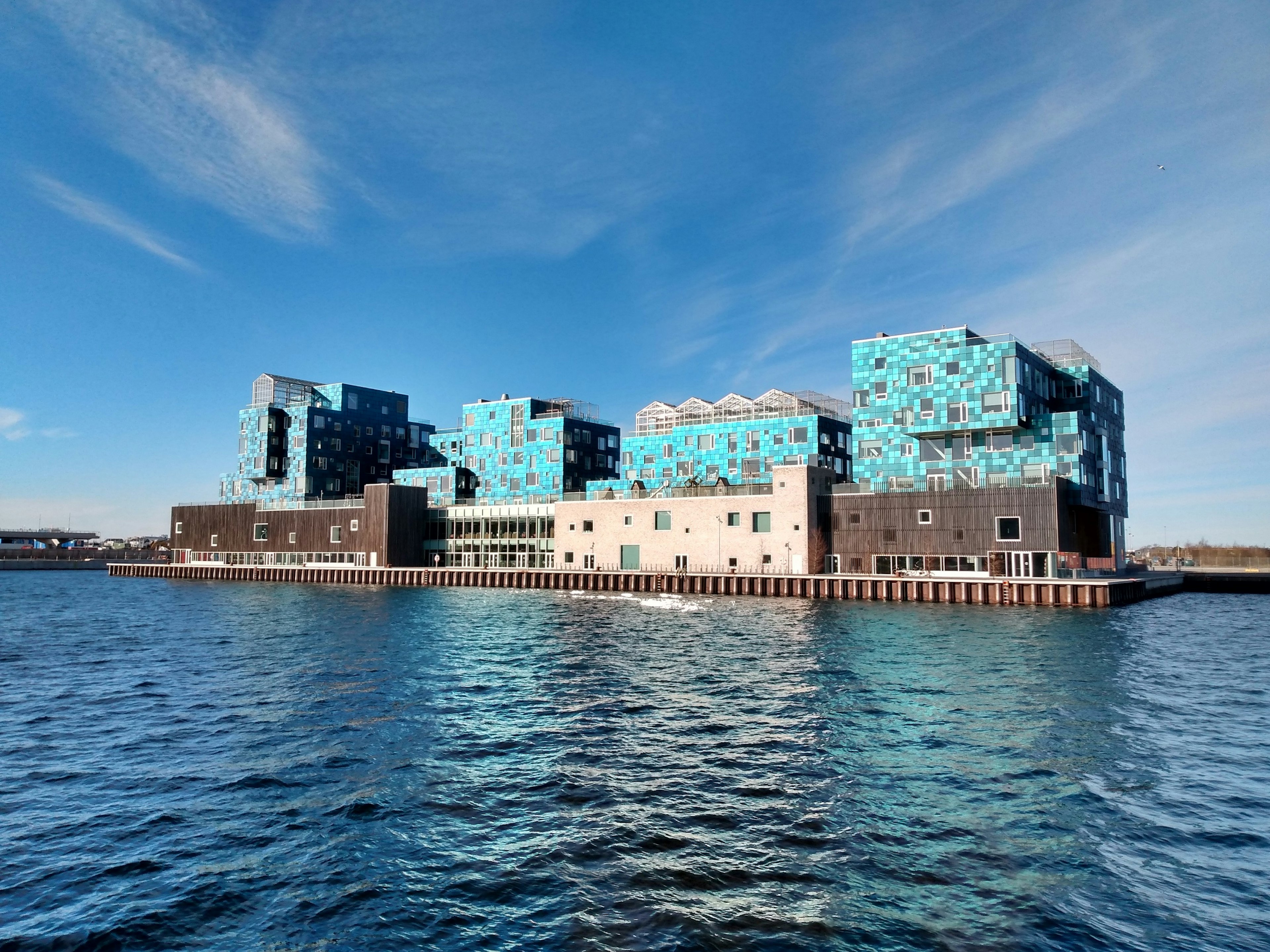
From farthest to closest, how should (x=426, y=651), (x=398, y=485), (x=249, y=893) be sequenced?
(x=398, y=485), (x=426, y=651), (x=249, y=893)

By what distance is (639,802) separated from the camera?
55.9ft

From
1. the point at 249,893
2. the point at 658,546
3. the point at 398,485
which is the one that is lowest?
the point at 249,893

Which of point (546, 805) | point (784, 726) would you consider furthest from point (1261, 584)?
point (546, 805)

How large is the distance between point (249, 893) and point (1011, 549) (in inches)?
2692

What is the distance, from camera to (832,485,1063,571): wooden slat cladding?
6856 centimetres

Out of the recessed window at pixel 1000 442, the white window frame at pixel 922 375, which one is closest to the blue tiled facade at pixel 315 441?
the white window frame at pixel 922 375

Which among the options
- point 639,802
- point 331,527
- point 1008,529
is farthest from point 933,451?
point 331,527

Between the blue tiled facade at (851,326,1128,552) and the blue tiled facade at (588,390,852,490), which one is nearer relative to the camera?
the blue tiled facade at (851,326,1128,552)

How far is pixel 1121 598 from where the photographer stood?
218 ft

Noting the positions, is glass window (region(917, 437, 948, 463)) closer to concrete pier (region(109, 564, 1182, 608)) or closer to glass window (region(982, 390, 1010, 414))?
glass window (region(982, 390, 1010, 414))

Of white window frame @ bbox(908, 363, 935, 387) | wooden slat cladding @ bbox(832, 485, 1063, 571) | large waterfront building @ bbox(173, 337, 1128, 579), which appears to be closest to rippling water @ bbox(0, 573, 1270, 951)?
wooden slat cladding @ bbox(832, 485, 1063, 571)

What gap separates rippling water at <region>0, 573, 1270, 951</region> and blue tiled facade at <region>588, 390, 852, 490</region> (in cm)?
6517

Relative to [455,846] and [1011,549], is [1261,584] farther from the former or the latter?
[455,846]

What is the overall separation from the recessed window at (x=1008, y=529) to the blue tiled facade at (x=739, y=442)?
28305 mm
